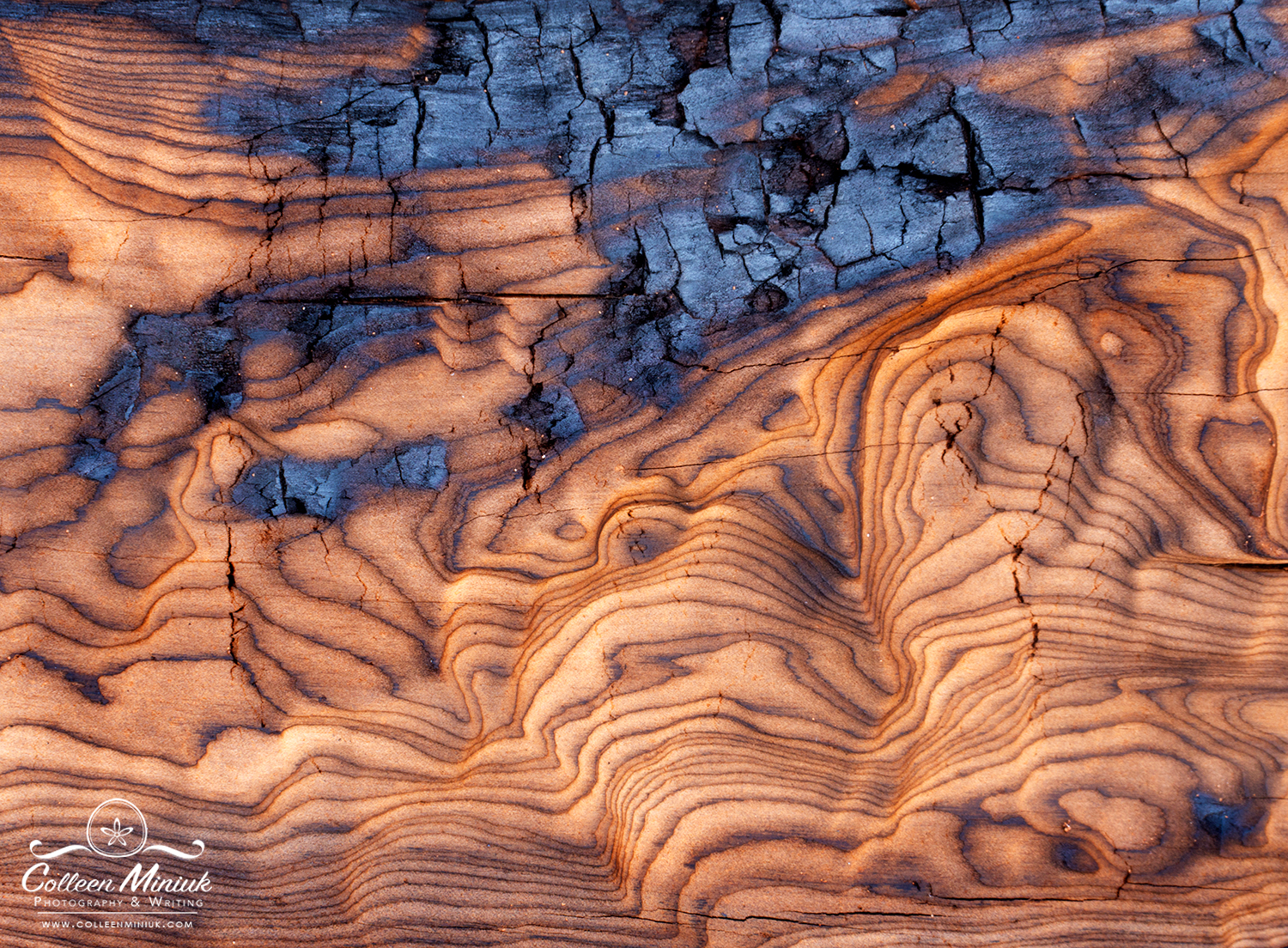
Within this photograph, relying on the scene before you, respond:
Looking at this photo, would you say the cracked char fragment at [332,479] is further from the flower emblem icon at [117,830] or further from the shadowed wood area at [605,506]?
the flower emblem icon at [117,830]

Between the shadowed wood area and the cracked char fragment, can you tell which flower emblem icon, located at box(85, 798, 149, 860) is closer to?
the shadowed wood area

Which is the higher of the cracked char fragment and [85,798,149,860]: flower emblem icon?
the cracked char fragment

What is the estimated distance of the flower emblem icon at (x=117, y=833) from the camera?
5.42 feet

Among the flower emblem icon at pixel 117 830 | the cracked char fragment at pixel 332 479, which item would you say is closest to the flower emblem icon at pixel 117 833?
the flower emblem icon at pixel 117 830

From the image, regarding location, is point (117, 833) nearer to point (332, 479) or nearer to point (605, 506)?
point (332, 479)

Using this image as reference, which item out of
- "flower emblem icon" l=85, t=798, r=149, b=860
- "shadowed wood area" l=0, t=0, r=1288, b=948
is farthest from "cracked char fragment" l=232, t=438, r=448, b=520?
"flower emblem icon" l=85, t=798, r=149, b=860

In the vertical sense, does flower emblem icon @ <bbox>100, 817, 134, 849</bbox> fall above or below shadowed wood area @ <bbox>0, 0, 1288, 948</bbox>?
below

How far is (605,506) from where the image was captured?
1.66m

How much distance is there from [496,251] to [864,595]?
1.13m

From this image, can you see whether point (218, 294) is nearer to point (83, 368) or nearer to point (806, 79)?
point (83, 368)

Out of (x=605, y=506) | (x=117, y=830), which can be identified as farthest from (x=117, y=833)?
(x=605, y=506)

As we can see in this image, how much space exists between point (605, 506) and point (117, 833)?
1.30m

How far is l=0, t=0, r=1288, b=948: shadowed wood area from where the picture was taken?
1.62 metres

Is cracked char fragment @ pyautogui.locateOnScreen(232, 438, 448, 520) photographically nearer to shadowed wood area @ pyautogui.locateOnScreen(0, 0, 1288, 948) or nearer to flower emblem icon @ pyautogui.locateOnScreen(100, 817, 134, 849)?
shadowed wood area @ pyautogui.locateOnScreen(0, 0, 1288, 948)
